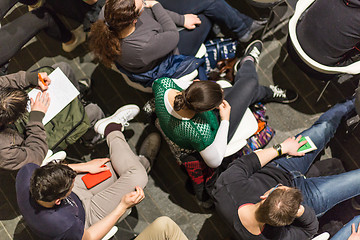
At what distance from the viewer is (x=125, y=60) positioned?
2748 millimetres

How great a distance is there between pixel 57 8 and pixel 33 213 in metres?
1.99

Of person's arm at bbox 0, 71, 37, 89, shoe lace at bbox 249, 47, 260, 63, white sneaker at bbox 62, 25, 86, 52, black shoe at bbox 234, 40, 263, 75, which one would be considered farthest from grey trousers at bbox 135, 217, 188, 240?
white sneaker at bbox 62, 25, 86, 52

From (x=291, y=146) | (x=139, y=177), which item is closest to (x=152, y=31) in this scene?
(x=139, y=177)

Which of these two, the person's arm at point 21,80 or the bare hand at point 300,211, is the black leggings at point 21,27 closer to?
the person's arm at point 21,80

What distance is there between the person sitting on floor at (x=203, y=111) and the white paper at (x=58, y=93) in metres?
0.72

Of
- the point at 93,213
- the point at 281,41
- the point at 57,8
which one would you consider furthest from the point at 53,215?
the point at 281,41

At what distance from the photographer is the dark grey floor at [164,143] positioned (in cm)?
344

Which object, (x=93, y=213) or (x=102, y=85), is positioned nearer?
(x=93, y=213)

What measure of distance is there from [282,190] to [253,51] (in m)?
1.60

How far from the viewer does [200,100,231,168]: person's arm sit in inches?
104

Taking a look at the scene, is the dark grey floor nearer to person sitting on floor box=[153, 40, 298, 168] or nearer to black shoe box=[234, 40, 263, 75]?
black shoe box=[234, 40, 263, 75]

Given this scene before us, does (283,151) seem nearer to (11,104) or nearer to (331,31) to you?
(331,31)

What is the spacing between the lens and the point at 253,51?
340cm

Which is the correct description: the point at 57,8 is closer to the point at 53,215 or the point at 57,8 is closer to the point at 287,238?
the point at 53,215
